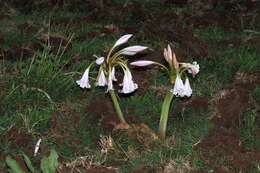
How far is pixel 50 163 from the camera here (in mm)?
4008

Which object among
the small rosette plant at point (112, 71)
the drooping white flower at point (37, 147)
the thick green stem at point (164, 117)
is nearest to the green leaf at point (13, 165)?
the drooping white flower at point (37, 147)

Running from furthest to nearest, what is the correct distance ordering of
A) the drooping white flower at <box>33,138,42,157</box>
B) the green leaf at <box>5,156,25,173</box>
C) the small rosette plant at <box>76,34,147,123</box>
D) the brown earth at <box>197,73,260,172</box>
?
1. the drooping white flower at <box>33,138,42,157</box>
2. the small rosette plant at <box>76,34,147,123</box>
3. the brown earth at <box>197,73,260,172</box>
4. the green leaf at <box>5,156,25,173</box>

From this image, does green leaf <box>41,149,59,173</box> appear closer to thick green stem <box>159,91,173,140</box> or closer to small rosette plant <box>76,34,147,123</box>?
small rosette plant <box>76,34,147,123</box>

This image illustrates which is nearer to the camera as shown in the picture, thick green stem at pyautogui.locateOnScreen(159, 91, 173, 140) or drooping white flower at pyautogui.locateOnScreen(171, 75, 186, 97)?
drooping white flower at pyautogui.locateOnScreen(171, 75, 186, 97)

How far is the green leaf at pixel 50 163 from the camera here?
13.0 feet

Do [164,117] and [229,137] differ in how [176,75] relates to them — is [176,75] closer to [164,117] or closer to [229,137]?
[164,117]

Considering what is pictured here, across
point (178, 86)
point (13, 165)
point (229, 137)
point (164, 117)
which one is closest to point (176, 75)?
point (178, 86)

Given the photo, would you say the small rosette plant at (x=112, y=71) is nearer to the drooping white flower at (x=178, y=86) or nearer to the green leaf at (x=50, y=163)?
the drooping white flower at (x=178, y=86)

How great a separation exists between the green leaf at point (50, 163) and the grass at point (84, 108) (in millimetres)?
329

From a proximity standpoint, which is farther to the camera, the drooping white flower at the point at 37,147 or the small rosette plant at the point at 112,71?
the drooping white flower at the point at 37,147

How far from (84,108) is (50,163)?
3.02 feet

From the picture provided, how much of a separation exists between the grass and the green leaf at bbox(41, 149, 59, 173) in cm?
33

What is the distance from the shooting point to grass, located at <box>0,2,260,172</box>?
14.3ft

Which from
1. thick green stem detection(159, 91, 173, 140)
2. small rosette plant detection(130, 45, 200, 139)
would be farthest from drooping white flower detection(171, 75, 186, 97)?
thick green stem detection(159, 91, 173, 140)
